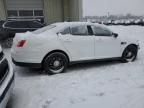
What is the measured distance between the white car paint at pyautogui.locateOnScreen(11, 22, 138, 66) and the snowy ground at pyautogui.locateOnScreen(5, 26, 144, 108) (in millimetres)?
508

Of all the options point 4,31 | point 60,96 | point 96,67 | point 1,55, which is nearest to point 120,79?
point 96,67

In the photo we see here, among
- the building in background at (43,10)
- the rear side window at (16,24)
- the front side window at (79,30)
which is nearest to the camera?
the front side window at (79,30)

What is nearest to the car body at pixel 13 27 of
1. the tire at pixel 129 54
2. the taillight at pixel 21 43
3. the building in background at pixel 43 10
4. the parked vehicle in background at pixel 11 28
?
the parked vehicle in background at pixel 11 28

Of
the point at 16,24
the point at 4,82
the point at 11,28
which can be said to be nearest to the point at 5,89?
the point at 4,82

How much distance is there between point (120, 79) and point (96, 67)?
131 cm

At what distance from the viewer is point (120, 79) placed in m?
4.50

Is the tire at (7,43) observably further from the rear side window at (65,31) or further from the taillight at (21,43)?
the rear side window at (65,31)

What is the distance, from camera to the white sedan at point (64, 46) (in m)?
4.73

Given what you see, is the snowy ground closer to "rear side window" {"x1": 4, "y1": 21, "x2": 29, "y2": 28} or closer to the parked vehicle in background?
the parked vehicle in background

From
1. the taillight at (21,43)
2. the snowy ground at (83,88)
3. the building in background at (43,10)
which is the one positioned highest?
the building in background at (43,10)

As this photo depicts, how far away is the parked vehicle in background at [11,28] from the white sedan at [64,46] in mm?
4822

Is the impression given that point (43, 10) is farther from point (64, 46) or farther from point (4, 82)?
point (4, 82)

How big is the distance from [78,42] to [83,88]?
5.47 ft

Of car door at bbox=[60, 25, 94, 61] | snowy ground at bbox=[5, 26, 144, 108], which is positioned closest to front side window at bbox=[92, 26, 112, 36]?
car door at bbox=[60, 25, 94, 61]
